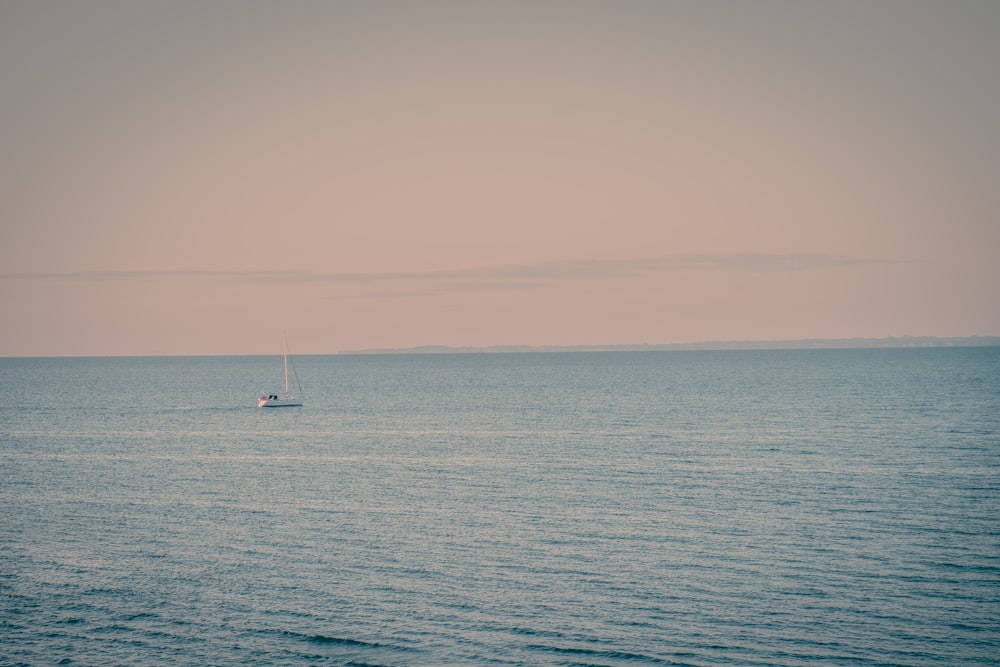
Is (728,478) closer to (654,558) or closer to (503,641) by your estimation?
(654,558)

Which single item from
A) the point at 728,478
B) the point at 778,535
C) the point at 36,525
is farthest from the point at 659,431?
the point at 36,525

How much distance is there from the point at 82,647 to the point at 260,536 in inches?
656

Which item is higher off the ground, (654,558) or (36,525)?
(36,525)

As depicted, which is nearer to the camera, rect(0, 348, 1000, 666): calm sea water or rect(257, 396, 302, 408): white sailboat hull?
rect(0, 348, 1000, 666): calm sea water

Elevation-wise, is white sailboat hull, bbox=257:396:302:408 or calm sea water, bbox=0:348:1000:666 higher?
white sailboat hull, bbox=257:396:302:408

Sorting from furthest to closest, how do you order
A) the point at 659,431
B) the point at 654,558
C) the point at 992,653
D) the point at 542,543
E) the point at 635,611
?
the point at 659,431 → the point at 542,543 → the point at 654,558 → the point at 635,611 → the point at 992,653

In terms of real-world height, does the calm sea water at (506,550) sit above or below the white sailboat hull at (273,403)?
below

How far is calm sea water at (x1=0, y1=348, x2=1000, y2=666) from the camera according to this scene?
1337 inches

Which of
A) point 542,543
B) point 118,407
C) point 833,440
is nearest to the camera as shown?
point 542,543

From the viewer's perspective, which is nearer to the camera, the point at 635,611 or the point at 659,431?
the point at 635,611

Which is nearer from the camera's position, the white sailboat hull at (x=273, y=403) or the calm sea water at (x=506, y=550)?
the calm sea water at (x=506, y=550)

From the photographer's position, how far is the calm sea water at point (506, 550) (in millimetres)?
33969

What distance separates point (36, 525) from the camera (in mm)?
52750

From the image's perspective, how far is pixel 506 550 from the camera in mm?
46188
